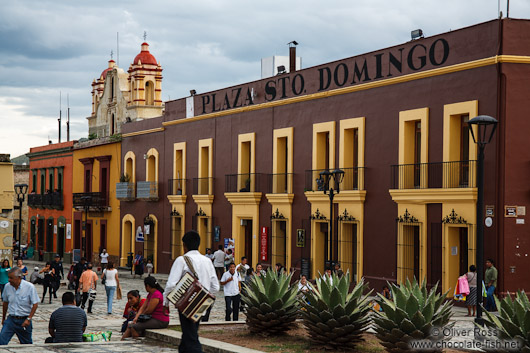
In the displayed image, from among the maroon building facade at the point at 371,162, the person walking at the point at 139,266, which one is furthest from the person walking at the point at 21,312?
the person walking at the point at 139,266

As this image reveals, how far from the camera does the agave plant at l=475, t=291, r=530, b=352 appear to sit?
10977 millimetres

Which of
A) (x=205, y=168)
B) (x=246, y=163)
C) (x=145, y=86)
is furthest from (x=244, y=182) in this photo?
(x=145, y=86)

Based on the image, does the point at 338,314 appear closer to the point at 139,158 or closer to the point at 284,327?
the point at 284,327

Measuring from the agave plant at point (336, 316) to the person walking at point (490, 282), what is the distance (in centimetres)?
828

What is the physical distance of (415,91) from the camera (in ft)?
81.3

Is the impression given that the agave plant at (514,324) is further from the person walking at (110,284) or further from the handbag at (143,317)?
the person walking at (110,284)

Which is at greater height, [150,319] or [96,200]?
[96,200]

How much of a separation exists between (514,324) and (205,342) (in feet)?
15.4

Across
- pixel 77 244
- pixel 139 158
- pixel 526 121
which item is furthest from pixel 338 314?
pixel 77 244

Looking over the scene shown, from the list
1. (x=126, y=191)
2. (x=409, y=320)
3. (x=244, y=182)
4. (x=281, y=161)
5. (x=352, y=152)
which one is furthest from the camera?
(x=126, y=191)

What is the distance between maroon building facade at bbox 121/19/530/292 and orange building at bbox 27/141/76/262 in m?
14.0

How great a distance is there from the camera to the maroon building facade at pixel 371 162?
2188 cm

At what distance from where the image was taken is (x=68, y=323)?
1280 centimetres

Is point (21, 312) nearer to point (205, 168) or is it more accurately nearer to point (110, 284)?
point (110, 284)
